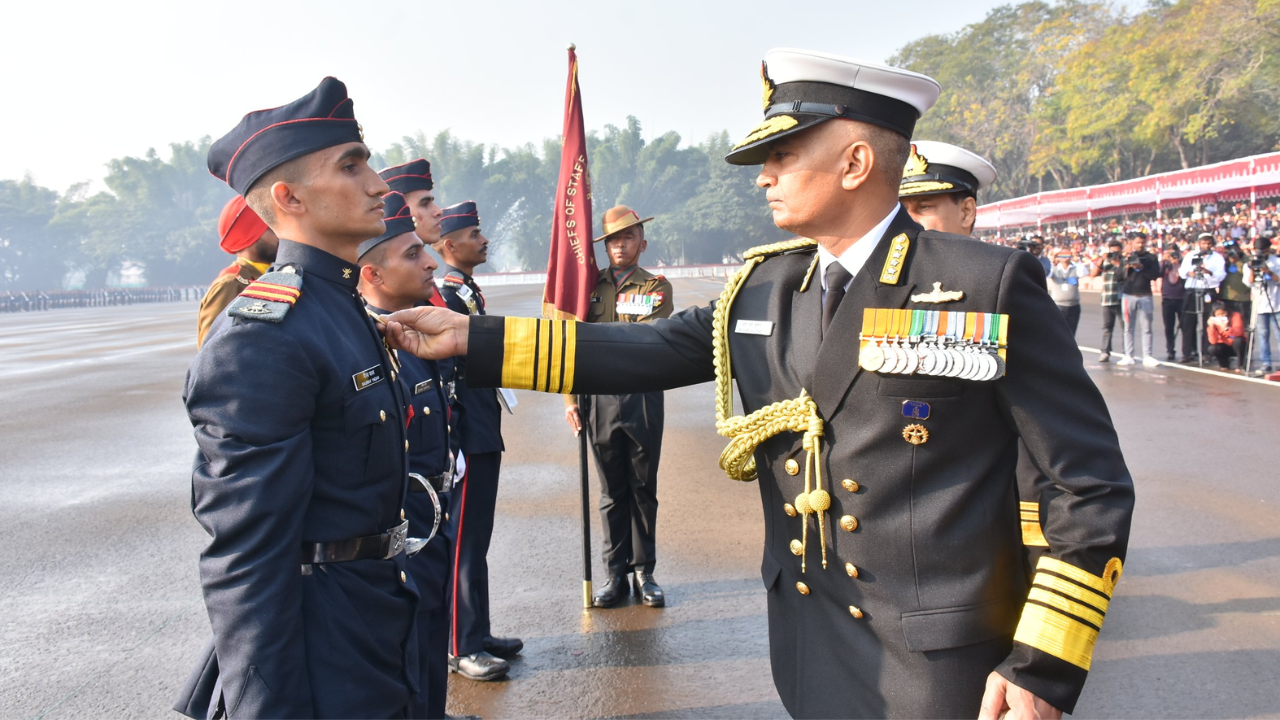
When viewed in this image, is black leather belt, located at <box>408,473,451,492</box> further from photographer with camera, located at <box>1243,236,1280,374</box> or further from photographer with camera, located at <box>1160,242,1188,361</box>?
photographer with camera, located at <box>1160,242,1188,361</box>

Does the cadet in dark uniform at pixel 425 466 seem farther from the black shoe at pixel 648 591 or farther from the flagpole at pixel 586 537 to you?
the black shoe at pixel 648 591

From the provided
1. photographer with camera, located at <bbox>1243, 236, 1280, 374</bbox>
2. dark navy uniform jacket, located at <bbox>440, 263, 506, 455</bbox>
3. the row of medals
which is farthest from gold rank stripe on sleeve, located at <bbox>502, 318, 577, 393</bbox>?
photographer with camera, located at <bbox>1243, 236, 1280, 374</bbox>

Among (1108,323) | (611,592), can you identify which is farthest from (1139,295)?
(611,592)

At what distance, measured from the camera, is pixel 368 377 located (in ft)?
7.14

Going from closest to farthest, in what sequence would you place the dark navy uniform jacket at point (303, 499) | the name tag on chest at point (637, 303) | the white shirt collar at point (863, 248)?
the dark navy uniform jacket at point (303, 499) → the white shirt collar at point (863, 248) → the name tag on chest at point (637, 303)

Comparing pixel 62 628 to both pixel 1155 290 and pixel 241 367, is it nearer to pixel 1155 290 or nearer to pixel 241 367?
pixel 241 367

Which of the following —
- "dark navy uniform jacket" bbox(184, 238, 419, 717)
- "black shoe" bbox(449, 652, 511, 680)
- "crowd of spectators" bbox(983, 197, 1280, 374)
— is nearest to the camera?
"dark navy uniform jacket" bbox(184, 238, 419, 717)

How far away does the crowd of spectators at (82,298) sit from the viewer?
50.1 meters

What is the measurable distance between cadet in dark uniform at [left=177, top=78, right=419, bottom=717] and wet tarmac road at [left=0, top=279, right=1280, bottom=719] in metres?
1.71

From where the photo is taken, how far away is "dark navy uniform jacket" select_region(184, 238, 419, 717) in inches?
72.5

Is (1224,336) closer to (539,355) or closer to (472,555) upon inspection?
(472,555)

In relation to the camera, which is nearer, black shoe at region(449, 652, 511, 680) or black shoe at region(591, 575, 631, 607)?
black shoe at region(449, 652, 511, 680)

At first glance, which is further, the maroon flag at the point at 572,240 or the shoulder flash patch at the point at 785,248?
the maroon flag at the point at 572,240

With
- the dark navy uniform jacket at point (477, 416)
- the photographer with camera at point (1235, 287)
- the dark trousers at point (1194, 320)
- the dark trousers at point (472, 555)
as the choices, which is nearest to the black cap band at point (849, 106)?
the dark navy uniform jacket at point (477, 416)
